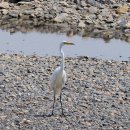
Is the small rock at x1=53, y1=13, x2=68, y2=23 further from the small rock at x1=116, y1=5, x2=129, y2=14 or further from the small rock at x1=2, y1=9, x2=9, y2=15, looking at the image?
the small rock at x1=116, y1=5, x2=129, y2=14

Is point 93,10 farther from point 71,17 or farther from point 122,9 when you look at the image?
point 122,9

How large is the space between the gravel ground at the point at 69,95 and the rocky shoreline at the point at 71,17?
753 centimetres

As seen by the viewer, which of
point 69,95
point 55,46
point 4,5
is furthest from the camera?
point 4,5

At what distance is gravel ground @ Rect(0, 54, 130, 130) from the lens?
1150cm

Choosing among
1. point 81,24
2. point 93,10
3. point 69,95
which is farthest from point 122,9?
point 69,95

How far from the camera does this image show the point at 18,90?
13.4 m

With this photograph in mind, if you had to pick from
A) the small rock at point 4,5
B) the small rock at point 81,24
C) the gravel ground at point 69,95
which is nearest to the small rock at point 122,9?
the small rock at point 81,24

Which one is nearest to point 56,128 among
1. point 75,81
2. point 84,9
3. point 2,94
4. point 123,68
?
point 2,94

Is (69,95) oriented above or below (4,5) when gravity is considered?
above

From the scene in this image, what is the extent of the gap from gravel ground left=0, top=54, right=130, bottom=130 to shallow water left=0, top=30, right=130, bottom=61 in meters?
2.25

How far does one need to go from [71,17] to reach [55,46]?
5602mm

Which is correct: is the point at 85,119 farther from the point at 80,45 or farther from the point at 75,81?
the point at 80,45

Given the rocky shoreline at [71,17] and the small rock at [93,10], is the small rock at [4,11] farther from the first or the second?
the small rock at [93,10]

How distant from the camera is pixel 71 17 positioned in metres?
26.4
